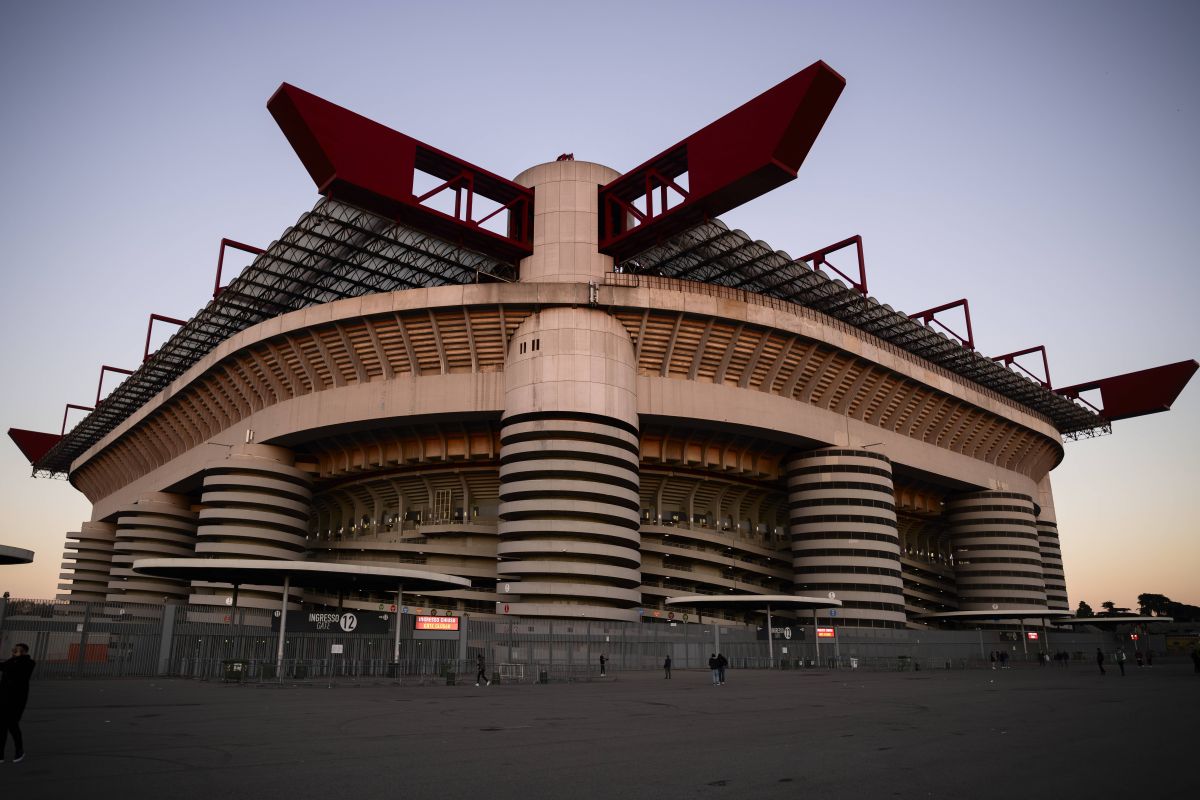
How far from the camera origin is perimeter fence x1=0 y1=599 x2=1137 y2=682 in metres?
32.2

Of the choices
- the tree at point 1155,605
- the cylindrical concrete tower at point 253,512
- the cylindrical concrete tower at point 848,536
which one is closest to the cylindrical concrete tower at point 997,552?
the cylindrical concrete tower at point 848,536

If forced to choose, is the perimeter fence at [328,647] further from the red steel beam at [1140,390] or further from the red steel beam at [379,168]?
the red steel beam at [1140,390]

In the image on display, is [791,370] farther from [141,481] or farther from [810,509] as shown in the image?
[141,481]

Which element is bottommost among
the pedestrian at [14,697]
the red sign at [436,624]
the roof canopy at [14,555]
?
the pedestrian at [14,697]

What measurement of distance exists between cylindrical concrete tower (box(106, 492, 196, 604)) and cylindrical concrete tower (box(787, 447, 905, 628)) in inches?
2050

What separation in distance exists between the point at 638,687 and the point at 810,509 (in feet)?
115

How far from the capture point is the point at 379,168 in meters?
46.9

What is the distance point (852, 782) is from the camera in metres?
10.5

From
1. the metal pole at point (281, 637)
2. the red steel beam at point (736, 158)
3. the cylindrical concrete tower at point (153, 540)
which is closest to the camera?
the metal pole at point (281, 637)

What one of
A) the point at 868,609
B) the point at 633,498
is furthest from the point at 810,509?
the point at 633,498

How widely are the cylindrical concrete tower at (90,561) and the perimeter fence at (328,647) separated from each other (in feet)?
182

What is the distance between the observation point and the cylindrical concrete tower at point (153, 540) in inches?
2884

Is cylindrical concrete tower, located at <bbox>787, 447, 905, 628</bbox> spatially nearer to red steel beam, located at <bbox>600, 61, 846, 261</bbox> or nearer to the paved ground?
red steel beam, located at <bbox>600, 61, 846, 261</bbox>

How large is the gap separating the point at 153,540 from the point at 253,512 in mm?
22016
